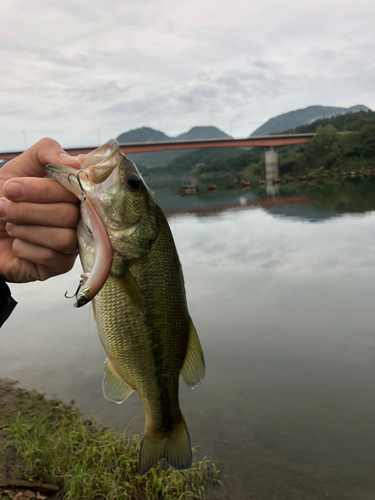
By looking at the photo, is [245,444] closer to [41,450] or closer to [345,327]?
[41,450]

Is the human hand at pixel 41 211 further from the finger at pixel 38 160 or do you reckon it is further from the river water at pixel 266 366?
the river water at pixel 266 366

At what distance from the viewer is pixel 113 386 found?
2322 mm

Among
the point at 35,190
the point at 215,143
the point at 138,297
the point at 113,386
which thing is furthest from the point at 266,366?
the point at 215,143

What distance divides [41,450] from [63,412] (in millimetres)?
1568

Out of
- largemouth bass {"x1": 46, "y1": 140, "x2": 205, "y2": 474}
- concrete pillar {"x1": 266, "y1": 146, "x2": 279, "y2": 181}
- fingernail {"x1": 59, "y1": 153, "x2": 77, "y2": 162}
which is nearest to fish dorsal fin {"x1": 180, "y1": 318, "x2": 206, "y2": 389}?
largemouth bass {"x1": 46, "y1": 140, "x2": 205, "y2": 474}

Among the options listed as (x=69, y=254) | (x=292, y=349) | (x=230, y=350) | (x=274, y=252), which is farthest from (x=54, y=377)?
(x=274, y=252)

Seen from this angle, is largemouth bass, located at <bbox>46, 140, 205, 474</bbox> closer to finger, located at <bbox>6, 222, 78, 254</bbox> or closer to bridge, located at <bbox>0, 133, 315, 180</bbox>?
finger, located at <bbox>6, 222, 78, 254</bbox>

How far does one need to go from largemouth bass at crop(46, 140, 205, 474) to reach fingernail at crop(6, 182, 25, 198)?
0.18 m

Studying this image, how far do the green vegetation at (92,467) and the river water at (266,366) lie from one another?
473 mm

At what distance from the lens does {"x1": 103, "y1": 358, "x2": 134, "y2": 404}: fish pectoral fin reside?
2301mm

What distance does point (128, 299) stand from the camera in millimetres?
2090

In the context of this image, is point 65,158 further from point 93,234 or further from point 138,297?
point 138,297

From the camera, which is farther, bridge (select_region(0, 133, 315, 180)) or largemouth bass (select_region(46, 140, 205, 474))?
bridge (select_region(0, 133, 315, 180))

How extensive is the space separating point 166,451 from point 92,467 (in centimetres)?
255
